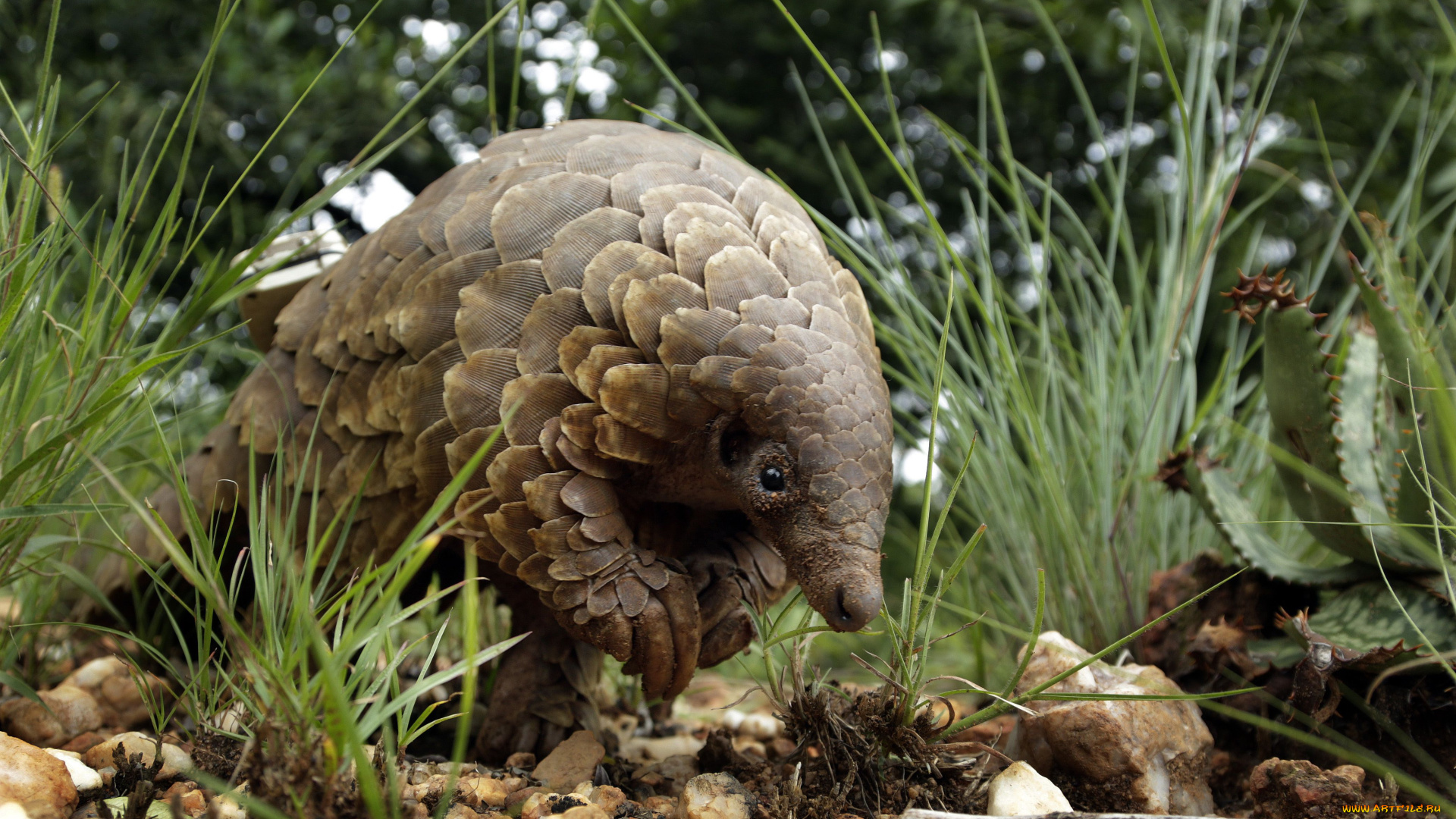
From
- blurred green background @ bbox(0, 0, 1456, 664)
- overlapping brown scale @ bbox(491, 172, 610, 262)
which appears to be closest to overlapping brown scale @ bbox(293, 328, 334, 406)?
overlapping brown scale @ bbox(491, 172, 610, 262)

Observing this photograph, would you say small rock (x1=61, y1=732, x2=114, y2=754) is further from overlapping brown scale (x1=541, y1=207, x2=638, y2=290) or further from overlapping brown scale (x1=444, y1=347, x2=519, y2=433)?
overlapping brown scale (x1=541, y1=207, x2=638, y2=290)

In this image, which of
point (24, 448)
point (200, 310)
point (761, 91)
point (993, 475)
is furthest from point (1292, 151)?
point (24, 448)

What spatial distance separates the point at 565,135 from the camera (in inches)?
81.0

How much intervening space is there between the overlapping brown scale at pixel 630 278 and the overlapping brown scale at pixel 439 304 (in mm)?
252

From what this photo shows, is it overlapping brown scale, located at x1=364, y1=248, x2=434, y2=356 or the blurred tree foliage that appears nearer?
overlapping brown scale, located at x1=364, y1=248, x2=434, y2=356

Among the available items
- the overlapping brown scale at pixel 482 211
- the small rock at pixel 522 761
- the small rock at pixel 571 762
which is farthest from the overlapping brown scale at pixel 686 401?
the small rock at pixel 522 761

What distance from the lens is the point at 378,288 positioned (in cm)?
196

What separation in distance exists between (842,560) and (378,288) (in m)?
1.03

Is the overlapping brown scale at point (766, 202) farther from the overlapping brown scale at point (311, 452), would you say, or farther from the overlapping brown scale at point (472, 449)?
the overlapping brown scale at point (311, 452)

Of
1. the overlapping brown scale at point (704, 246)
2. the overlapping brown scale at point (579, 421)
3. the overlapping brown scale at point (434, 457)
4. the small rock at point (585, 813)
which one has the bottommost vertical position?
the small rock at point (585, 813)

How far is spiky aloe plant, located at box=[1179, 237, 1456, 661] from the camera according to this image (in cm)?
184

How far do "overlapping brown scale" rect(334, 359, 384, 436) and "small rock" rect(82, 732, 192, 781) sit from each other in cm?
62

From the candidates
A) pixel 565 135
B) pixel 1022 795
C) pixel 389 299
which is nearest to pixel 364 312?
pixel 389 299

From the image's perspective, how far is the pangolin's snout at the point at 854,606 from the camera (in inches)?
63.3
